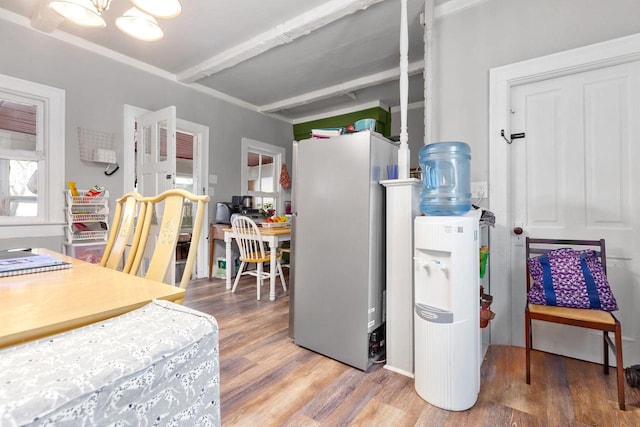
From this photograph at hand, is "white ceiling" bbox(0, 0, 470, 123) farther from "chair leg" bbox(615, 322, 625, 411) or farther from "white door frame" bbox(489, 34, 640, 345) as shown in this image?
"chair leg" bbox(615, 322, 625, 411)

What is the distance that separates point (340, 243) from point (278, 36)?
2117 mm

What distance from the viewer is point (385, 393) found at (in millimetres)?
1650

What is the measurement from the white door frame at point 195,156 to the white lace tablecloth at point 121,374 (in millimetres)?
3301

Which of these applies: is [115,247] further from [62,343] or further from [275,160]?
[275,160]

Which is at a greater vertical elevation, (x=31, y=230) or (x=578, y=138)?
(x=578, y=138)

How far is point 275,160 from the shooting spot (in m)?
5.45

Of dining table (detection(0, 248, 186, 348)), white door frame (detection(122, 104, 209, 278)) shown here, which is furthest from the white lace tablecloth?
white door frame (detection(122, 104, 209, 278))

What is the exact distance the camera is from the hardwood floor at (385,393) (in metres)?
1.44

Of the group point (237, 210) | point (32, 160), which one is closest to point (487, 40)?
point (237, 210)

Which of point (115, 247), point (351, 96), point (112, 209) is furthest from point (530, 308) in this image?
point (112, 209)

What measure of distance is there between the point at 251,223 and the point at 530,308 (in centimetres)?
258

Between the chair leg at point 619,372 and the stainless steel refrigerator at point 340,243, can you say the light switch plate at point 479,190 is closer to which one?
the stainless steel refrigerator at point 340,243

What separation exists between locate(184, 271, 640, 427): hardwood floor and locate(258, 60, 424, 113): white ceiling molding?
3006 mm

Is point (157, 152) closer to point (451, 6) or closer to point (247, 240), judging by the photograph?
point (247, 240)
